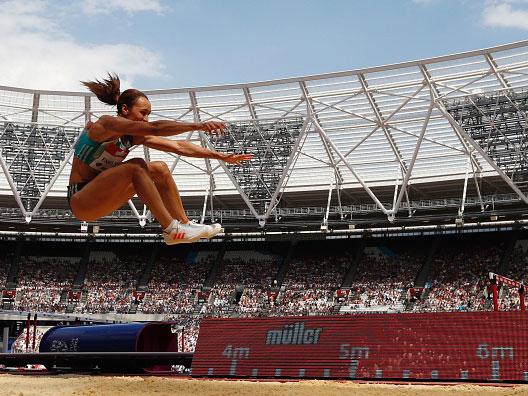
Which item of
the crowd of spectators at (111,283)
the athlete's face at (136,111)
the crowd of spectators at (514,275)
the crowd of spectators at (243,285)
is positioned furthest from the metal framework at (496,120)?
the athlete's face at (136,111)

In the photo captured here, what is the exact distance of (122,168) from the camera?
7438 mm

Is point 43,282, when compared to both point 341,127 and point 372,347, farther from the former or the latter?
point 372,347

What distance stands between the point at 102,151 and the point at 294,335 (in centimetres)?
1016

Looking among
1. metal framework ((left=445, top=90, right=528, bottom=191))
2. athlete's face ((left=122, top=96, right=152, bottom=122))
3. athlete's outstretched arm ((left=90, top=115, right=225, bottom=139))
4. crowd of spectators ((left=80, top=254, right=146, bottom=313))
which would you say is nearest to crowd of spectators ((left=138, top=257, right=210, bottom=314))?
crowd of spectators ((left=80, top=254, right=146, bottom=313))

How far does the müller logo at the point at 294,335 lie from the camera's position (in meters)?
16.4

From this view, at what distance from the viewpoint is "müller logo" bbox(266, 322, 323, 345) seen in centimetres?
1642

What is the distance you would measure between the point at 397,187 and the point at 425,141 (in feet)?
15.2

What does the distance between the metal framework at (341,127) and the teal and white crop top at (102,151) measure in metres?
27.4

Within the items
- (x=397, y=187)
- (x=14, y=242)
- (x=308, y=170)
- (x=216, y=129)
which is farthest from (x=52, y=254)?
(x=216, y=129)

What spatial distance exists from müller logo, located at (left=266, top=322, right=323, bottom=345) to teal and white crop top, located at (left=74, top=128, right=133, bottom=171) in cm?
981

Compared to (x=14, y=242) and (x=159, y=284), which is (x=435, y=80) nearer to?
(x=159, y=284)

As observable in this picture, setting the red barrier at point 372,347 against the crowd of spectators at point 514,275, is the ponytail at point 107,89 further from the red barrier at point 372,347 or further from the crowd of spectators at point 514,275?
the crowd of spectators at point 514,275

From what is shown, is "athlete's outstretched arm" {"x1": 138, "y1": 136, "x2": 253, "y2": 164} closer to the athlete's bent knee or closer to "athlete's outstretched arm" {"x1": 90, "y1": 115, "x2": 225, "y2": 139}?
the athlete's bent knee

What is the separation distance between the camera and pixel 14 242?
51.2m
